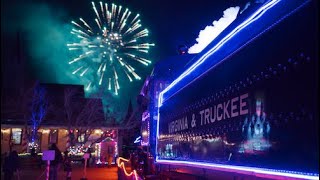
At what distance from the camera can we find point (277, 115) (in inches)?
134

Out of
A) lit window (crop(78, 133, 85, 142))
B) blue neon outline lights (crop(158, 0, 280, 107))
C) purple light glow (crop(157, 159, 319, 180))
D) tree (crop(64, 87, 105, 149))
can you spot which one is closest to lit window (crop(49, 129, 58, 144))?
lit window (crop(78, 133, 85, 142))

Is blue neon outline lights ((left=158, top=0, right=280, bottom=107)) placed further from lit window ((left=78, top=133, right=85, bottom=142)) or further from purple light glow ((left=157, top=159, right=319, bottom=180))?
lit window ((left=78, top=133, right=85, bottom=142))

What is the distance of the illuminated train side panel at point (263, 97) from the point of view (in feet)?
9.76

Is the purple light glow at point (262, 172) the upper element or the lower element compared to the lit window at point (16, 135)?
lower

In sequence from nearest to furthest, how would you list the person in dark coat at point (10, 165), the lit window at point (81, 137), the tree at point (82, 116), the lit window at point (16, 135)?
the person in dark coat at point (10, 165), the tree at point (82, 116), the lit window at point (81, 137), the lit window at point (16, 135)

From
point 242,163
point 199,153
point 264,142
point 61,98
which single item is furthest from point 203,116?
point 61,98

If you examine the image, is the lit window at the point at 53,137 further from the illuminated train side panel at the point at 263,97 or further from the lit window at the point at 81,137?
the illuminated train side panel at the point at 263,97

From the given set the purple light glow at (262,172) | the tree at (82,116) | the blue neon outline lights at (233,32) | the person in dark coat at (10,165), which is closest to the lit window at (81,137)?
the tree at (82,116)

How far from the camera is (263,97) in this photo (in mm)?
3729

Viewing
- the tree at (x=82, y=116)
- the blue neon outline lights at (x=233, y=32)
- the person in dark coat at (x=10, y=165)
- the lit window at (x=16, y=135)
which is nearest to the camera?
the blue neon outline lights at (x=233, y=32)

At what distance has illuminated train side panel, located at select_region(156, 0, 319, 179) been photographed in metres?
2.97

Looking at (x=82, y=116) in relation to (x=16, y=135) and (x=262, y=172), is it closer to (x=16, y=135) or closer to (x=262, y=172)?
(x=16, y=135)

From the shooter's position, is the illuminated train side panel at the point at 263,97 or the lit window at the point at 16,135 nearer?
the illuminated train side panel at the point at 263,97

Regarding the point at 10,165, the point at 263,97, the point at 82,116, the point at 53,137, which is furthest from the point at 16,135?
the point at 263,97
